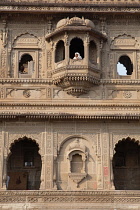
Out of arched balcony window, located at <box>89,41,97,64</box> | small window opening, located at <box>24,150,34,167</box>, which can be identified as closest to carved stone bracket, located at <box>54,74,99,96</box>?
arched balcony window, located at <box>89,41,97,64</box>

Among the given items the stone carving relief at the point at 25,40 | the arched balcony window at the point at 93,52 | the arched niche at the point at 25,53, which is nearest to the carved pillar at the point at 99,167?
the arched balcony window at the point at 93,52

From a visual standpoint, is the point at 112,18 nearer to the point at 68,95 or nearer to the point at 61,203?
the point at 68,95

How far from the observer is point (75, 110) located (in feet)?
60.6

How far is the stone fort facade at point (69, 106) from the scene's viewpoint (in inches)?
690

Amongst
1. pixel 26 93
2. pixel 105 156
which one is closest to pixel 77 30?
pixel 26 93

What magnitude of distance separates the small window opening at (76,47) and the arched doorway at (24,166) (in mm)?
4035

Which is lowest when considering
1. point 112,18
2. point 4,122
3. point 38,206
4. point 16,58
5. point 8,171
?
point 38,206

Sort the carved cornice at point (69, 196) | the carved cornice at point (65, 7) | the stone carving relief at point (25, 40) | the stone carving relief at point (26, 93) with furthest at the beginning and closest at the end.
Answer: the stone carving relief at point (25, 40)
the carved cornice at point (65, 7)
the stone carving relief at point (26, 93)
the carved cornice at point (69, 196)

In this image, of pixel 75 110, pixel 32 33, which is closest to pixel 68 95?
pixel 75 110

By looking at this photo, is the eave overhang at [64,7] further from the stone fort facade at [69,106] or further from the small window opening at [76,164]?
the small window opening at [76,164]

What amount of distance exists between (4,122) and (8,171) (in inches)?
79.7

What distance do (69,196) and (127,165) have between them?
343 centimetres

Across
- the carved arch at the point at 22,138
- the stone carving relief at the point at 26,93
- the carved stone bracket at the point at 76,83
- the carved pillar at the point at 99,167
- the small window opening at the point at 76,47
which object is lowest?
the carved pillar at the point at 99,167

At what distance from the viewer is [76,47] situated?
1991 cm
